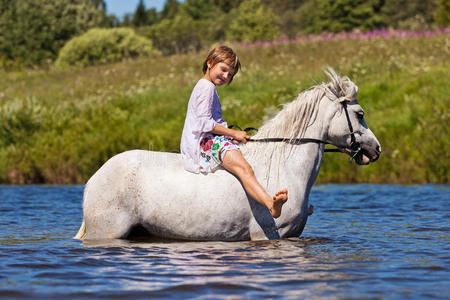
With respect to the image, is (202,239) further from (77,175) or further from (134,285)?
(77,175)

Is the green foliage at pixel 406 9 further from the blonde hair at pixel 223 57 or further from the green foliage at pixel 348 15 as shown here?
the blonde hair at pixel 223 57

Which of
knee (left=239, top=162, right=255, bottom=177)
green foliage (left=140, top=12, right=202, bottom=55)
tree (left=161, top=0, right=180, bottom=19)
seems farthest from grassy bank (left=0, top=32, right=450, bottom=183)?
tree (left=161, top=0, right=180, bottom=19)

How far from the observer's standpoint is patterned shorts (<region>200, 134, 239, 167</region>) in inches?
282

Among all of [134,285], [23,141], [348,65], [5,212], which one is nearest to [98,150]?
[23,141]

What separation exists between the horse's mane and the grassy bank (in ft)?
20.5

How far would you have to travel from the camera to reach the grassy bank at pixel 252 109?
57.5 ft

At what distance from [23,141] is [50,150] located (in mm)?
1911

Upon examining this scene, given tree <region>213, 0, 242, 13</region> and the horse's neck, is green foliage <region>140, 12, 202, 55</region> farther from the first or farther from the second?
the horse's neck

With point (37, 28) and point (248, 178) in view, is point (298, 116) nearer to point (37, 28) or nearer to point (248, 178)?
point (248, 178)

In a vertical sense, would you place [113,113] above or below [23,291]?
above

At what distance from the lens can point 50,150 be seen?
1939 cm

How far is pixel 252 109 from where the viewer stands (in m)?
20.7

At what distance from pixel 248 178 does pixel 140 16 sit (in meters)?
120

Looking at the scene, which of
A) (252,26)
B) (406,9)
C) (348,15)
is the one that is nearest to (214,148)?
(348,15)
